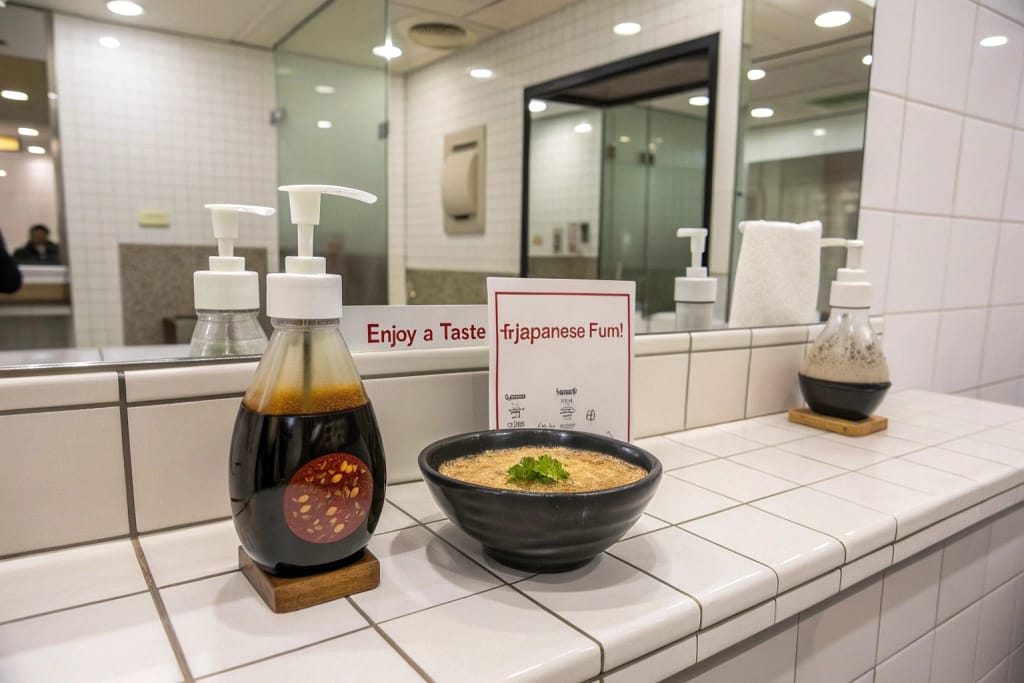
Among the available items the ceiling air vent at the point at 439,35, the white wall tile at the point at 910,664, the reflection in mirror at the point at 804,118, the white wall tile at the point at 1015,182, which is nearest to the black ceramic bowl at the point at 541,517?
the white wall tile at the point at 910,664

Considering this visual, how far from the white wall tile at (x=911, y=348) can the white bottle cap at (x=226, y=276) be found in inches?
54.1

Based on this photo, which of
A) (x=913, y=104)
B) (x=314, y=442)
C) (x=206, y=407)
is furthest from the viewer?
(x=913, y=104)

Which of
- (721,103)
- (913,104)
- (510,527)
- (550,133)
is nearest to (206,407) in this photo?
(510,527)

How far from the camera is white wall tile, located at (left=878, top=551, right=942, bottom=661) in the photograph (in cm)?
75

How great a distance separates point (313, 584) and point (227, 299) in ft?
1.03

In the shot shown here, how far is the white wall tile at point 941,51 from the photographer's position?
1356 mm

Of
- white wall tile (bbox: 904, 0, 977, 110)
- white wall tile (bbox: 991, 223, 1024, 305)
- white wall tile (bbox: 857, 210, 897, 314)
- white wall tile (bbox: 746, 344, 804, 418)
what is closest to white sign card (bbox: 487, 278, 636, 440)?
white wall tile (bbox: 746, 344, 804, 418)

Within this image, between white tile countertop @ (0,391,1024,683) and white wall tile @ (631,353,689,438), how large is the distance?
0.52ft

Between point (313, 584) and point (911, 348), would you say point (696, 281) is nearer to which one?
point (911, 348)

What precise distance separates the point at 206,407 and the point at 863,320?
3.33ft

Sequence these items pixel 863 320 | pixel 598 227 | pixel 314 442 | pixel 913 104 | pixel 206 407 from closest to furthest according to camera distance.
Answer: pixel 314 442, pixel 206 407, pixel 863 320, pixel 598 227, pixel 913 104

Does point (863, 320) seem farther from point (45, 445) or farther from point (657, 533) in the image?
point (45, 445)

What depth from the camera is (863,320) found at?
41.4 inches

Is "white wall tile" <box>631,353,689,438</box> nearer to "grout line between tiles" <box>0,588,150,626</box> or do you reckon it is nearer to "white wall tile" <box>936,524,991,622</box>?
"white wall tile" <box>936,524,991,622</box>
